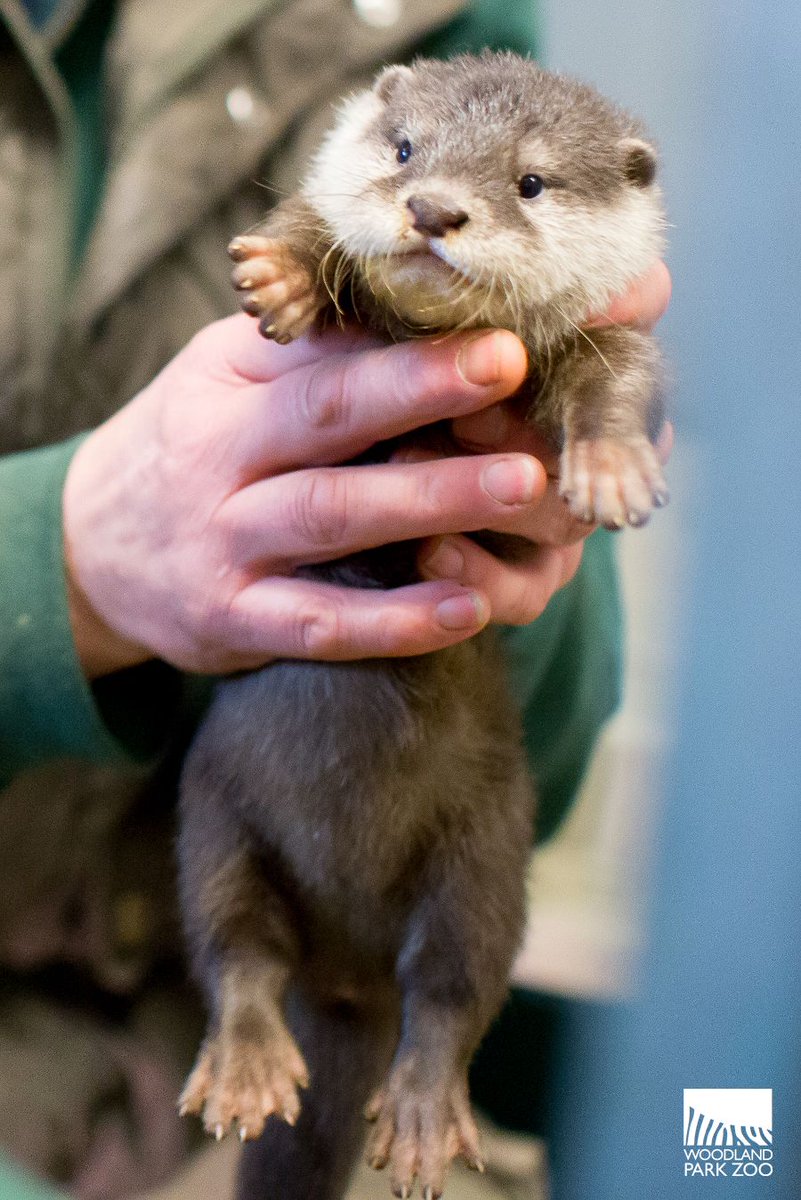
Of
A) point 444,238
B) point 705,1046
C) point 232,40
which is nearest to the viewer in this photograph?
point 444,238

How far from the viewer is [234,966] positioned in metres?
0.78

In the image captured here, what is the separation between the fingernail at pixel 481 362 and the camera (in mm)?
671

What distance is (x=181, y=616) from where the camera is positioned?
896 mm

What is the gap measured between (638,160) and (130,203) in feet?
1.70

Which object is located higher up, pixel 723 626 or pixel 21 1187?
pixel 723 626

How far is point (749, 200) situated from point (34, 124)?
706 millimetres

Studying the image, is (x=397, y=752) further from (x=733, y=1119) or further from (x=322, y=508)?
(x=733, y=1119)

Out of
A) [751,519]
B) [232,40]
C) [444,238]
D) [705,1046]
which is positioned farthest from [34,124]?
[705,1046]

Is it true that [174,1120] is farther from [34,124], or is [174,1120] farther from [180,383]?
[34,124]

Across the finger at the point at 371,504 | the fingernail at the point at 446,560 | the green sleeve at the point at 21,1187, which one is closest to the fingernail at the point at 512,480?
the finger at the point at 371,504

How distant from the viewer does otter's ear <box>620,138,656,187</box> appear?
0.80 meters

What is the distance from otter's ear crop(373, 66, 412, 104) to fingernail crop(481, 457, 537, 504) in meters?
0.34

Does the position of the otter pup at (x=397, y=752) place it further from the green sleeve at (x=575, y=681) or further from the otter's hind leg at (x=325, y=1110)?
the green sleeve at (x=575, y=681)

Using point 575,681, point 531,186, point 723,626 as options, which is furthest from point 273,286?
point 575,681
